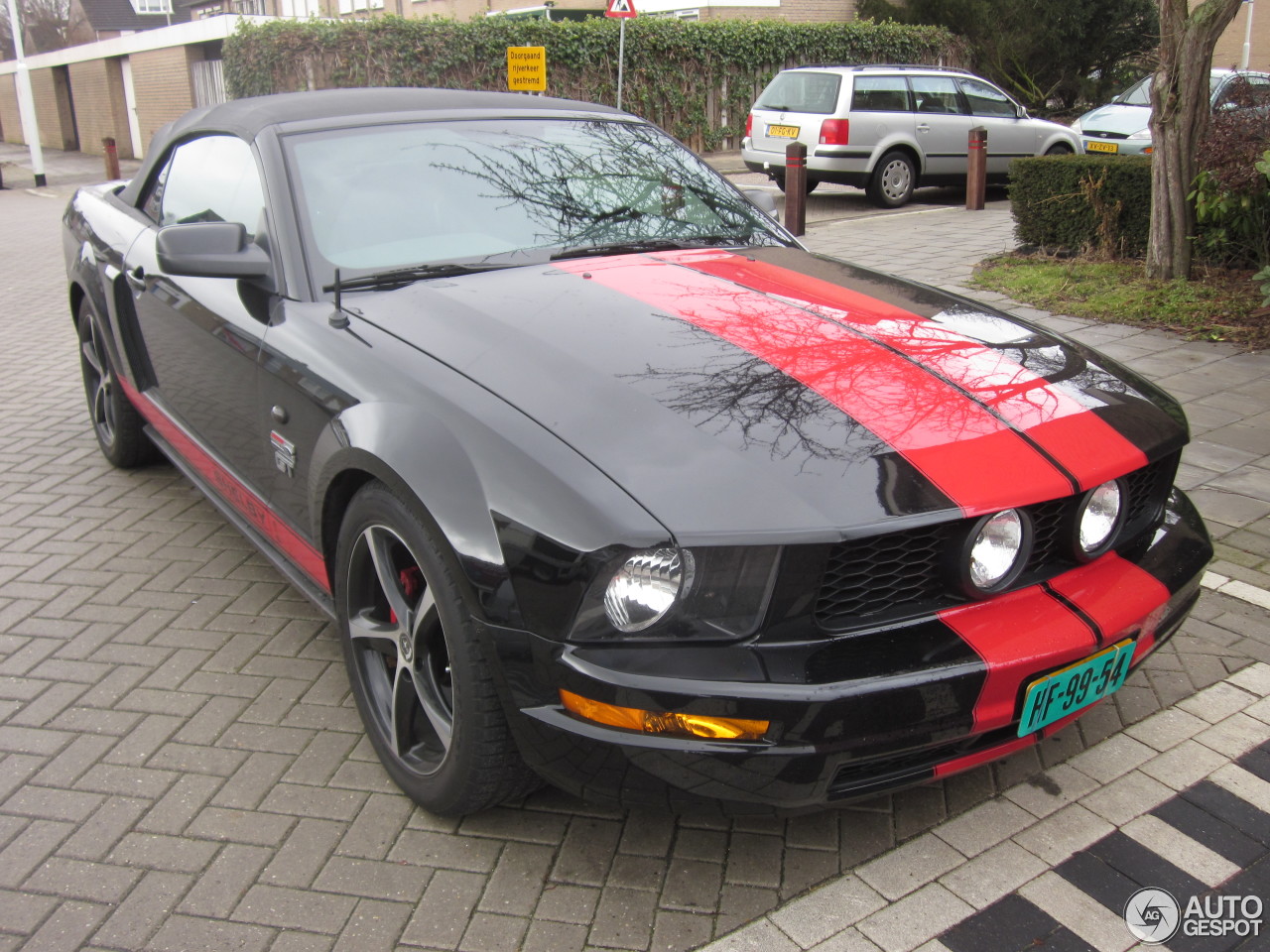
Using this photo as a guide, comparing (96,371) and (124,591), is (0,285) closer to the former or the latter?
(96,371)

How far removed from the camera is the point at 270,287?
3.00m

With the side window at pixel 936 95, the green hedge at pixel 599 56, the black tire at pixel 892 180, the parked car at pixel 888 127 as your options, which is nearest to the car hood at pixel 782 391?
the parked car at pixel 888 127

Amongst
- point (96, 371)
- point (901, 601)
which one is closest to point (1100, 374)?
point (901, 601)

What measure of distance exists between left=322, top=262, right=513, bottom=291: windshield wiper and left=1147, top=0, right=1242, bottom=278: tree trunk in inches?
238

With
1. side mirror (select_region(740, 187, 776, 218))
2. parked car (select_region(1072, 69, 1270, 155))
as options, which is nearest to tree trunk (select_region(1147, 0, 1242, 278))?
side mirror (select_region(740, 187, 776, 218))

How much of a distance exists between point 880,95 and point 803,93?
3.07 ft

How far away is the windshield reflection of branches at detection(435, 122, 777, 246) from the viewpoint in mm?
3277

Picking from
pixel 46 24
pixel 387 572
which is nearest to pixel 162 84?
pixel 387 572

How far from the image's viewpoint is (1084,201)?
861 cm

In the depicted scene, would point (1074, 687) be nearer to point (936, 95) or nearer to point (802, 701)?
point (802, 701)

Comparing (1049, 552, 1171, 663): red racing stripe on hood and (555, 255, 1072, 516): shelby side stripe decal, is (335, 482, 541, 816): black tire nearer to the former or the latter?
(555, 255, 1072, 516): shelby side stripe decal

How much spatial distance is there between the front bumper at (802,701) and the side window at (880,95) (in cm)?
1189

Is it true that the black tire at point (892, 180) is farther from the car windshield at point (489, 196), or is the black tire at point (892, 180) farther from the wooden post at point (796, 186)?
the car windshield at point (489, 196)

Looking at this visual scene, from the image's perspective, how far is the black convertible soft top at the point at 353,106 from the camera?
3.36 meters
